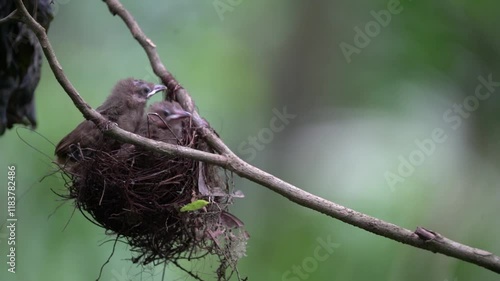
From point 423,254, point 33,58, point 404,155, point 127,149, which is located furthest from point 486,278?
point 33,58

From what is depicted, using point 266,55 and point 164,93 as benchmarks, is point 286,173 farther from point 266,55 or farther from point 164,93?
point 164,93

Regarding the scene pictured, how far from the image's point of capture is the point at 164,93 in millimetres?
4281

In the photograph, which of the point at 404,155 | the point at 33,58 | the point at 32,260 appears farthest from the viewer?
the point at 404,155

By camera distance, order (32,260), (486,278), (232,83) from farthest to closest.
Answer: (232,83) < (32,260) < (486,278)

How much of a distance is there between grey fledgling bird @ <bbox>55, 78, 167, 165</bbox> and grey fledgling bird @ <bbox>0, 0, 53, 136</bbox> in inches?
19.5

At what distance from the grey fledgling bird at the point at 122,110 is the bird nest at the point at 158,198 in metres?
0.13

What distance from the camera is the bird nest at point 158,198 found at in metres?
3.45

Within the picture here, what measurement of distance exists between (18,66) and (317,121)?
3.14m

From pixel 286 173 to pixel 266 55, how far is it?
1456 mm

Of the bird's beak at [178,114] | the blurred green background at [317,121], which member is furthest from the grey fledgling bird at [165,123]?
the blurred green background at [317,121]

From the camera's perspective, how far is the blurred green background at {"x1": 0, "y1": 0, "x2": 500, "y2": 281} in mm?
5391

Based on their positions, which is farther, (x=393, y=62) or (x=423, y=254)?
(x=393, y=62)

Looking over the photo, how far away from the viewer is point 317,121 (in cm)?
660

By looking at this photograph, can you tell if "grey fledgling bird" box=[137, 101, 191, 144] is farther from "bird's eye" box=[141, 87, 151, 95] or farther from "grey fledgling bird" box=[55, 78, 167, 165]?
"bird's eye" box=[141, 87, 151, 95]
